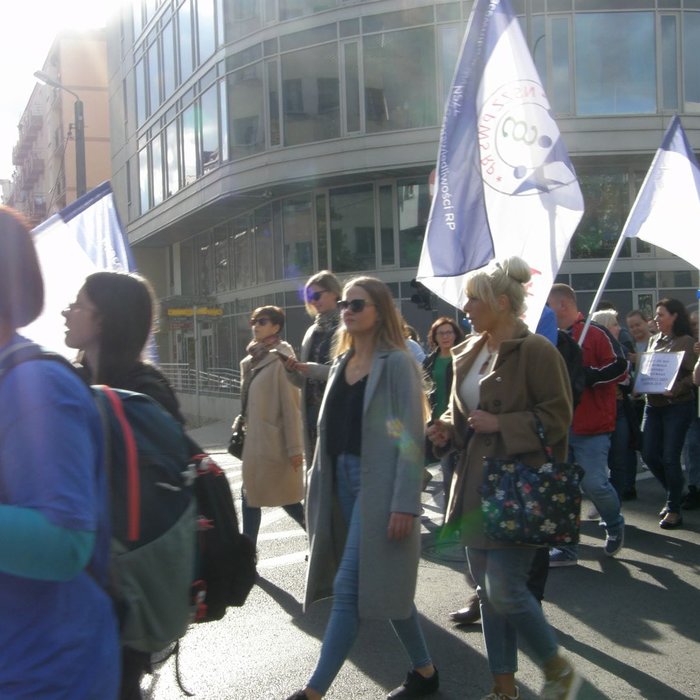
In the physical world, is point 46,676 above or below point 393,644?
above

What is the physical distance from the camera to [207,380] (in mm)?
27875

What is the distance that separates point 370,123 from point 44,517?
22.6 metres

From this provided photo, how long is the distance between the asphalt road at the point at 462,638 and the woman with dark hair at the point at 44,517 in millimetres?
2658

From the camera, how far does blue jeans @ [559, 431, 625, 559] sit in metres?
6.32

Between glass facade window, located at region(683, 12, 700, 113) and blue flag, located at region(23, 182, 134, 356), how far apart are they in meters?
19.7

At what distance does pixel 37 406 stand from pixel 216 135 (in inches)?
1015

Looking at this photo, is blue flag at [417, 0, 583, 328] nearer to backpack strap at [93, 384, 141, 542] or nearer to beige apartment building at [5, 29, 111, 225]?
backpack strap at [93, 384, 141, 542]

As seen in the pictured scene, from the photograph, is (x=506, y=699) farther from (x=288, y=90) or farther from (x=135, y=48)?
(x=135, y=48)

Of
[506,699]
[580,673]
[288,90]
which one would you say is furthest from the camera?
[288,90]

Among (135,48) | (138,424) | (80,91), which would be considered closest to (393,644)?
(138,424)

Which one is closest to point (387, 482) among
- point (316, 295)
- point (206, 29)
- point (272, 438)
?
point (316, 295)

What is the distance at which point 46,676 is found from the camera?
1.72m

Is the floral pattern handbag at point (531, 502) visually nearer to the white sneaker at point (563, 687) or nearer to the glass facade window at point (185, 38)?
the white sneaker at point (563, 687)

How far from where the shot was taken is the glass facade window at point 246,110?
82.2ft
